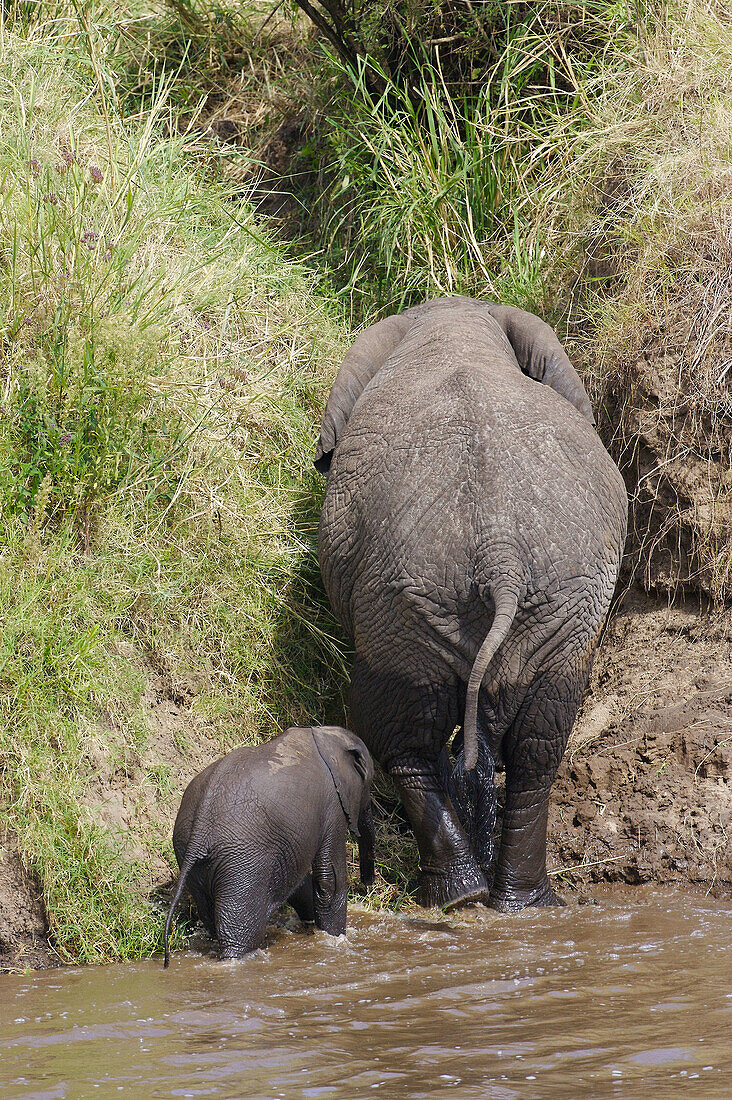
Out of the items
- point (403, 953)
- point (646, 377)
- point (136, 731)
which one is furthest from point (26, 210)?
point (403, 953)

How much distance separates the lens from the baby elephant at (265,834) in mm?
3998

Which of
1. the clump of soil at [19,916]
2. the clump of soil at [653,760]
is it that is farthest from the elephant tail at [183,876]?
the clump of soil at [653,760]

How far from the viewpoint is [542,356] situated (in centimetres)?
529

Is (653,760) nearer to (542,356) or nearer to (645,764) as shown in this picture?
(645,764)

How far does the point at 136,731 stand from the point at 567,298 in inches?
124

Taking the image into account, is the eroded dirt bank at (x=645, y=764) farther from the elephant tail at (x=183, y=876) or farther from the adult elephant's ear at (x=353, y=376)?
the adult elephant's ear at (x=353, y=376)

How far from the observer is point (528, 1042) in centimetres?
310

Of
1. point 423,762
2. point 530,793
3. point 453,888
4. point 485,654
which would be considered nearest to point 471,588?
point 485,654

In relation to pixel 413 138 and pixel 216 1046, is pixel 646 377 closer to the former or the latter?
pixel 413 138

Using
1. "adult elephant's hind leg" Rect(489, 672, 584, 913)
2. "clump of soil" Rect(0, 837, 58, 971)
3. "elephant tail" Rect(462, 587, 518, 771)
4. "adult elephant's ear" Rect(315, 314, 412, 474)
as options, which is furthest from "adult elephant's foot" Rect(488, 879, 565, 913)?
"adult elephant's ear" Rect(315, 314, 412, 474)

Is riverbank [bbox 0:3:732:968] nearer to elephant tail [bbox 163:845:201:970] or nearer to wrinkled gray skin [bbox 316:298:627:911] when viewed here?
elephant tail [bbox 163:845:201:970]

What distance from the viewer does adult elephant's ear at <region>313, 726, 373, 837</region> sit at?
441 cm

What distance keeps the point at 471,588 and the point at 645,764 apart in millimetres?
1321

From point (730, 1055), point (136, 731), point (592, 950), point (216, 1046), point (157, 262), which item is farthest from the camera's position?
point (157, 262)
